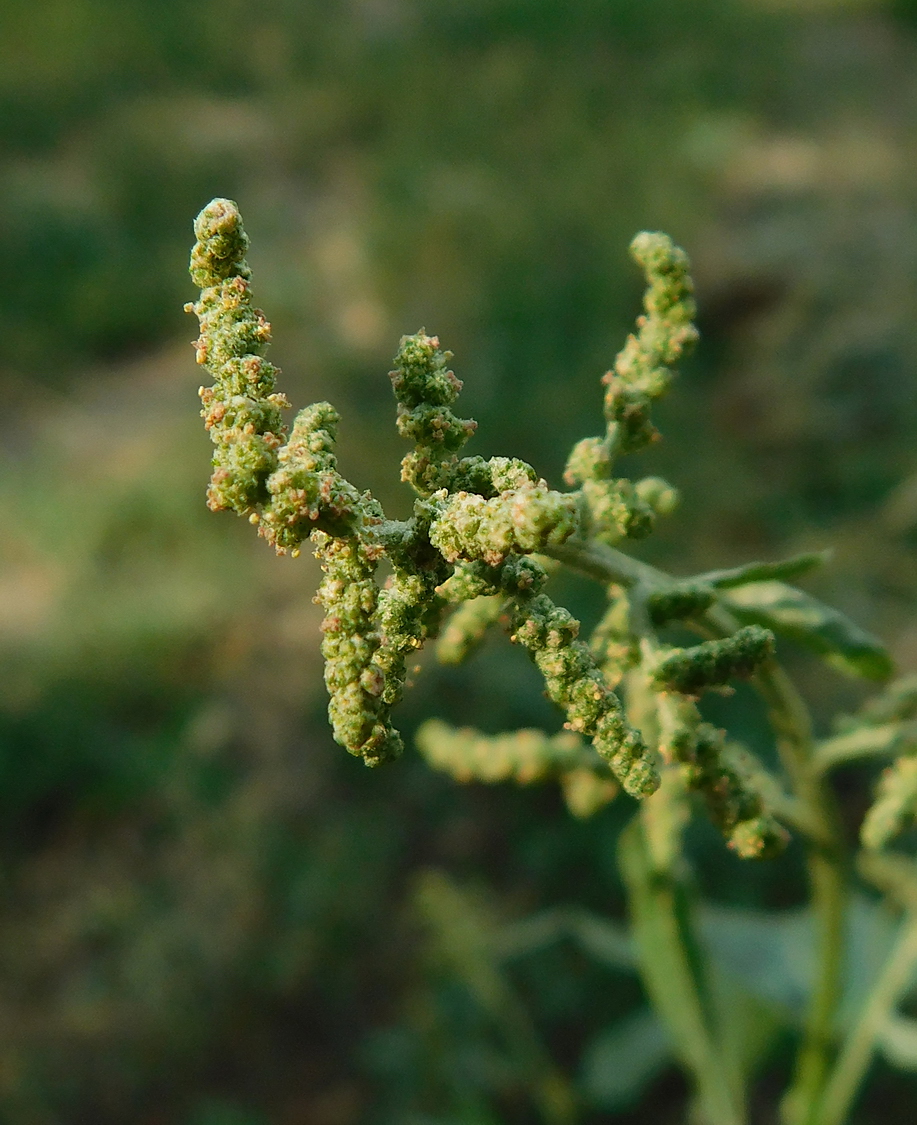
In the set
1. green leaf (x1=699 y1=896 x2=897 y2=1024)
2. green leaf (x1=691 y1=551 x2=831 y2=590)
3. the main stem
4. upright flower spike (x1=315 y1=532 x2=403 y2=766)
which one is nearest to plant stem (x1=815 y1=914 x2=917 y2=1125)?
the main stem

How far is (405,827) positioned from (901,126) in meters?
5.08

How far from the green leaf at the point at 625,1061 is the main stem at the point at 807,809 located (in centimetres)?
71

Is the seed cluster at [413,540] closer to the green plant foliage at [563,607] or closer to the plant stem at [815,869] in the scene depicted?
the green plant foliage at [563,607]

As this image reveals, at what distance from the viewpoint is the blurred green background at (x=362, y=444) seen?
2766 mm

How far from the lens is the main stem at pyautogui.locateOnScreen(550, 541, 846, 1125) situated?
40.0 inches

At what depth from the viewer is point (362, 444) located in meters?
4.49

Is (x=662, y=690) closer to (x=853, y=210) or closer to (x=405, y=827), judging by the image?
(x=405, y=827)

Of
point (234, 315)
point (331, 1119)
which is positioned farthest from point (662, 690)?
point (331, 1119)

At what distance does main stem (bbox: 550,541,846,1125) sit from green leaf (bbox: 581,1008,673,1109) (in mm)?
711

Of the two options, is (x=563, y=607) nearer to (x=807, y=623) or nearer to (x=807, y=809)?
(x=807, y=623)

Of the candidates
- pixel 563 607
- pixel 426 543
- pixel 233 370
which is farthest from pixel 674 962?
pixel 233 370

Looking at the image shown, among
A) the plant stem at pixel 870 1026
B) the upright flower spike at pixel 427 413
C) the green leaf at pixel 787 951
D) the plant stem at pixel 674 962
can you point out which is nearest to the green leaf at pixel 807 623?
the upright flower spike at pixel 427 413

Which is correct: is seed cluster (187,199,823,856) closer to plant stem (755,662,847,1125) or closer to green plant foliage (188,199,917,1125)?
green plant foliage (188,199,917,1125)

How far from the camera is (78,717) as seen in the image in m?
3.56
